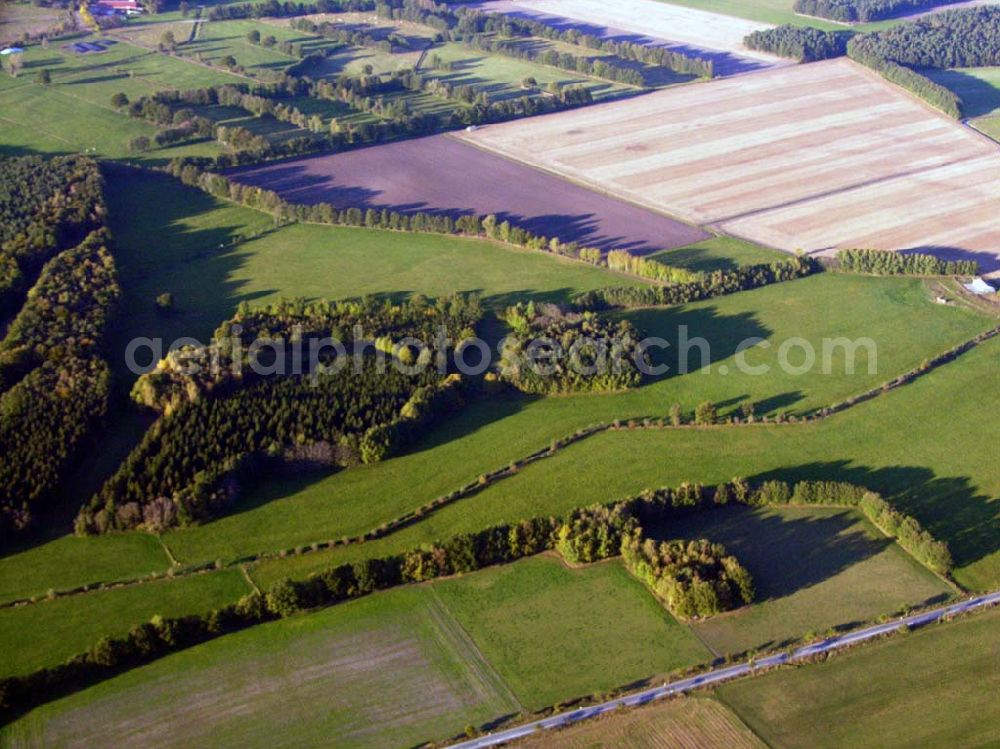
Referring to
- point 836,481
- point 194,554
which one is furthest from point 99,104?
point 836,481

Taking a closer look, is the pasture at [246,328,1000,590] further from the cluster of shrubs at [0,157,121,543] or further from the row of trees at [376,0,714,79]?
the row of trees at [376,0,714,79]

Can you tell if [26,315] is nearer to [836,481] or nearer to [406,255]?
[406,255]

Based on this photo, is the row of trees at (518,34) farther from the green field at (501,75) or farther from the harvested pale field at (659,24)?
the harvested pale field at (659,24)

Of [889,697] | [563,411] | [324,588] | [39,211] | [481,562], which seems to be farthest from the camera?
[39,211]

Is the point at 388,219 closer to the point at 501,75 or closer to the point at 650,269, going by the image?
the point at 650,269

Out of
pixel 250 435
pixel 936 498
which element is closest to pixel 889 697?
pixel 936 498

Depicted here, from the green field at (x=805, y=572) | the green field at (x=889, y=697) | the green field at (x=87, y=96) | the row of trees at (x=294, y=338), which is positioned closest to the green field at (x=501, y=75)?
the green field at (x=87, y=96)
